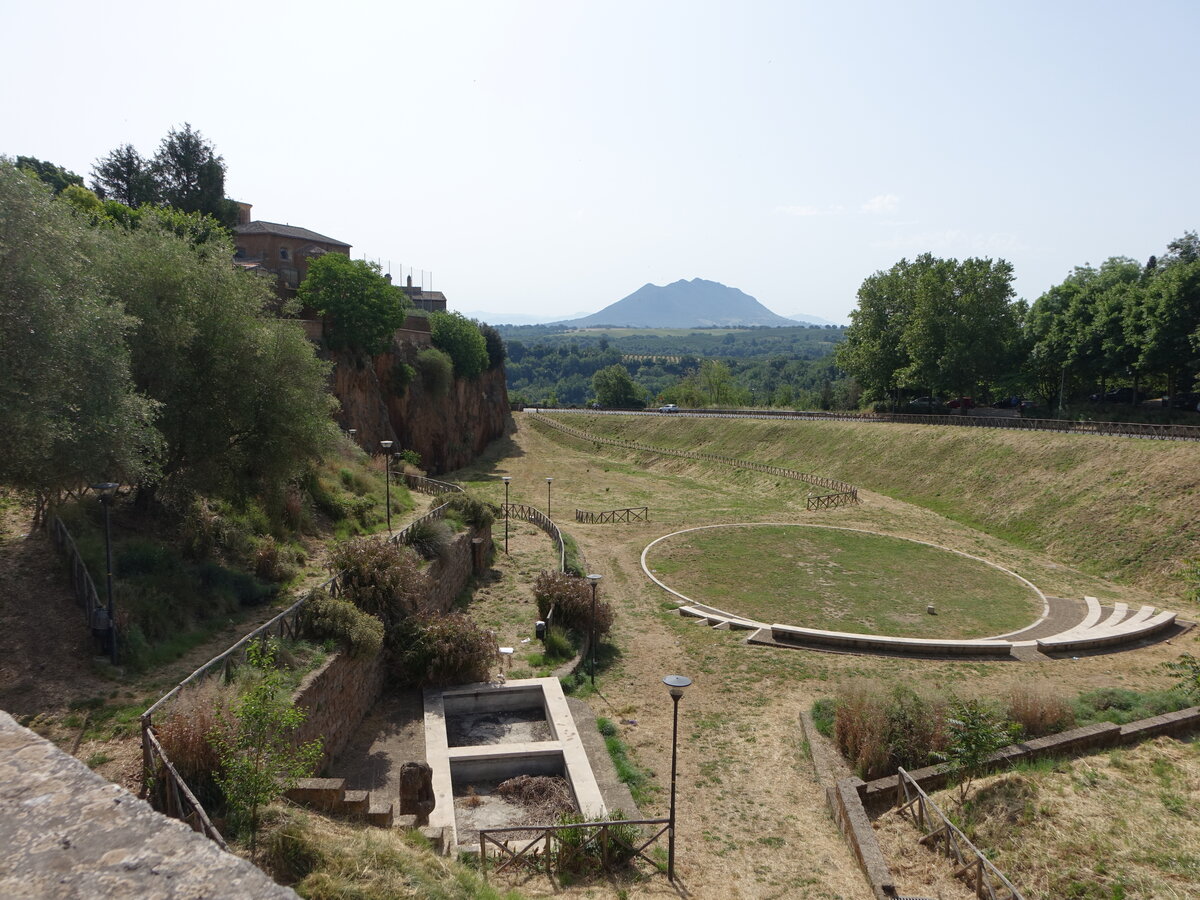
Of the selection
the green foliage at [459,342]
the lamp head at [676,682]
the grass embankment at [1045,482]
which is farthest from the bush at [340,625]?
the green foliage at [459,342]

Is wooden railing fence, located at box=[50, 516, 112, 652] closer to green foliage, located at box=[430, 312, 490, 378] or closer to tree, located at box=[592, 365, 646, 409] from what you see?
Answer: green foliage, located at box=[430, 312, 490, 378]

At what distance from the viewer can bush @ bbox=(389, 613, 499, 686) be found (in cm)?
1783

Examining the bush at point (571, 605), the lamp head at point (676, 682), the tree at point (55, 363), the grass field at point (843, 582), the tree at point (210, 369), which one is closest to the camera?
the lamp head at point (676, 682)

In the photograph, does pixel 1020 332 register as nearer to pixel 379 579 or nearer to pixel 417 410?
pixel 417 410

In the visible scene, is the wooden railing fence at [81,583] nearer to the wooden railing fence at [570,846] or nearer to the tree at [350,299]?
the wooden railing fence at [570,846]

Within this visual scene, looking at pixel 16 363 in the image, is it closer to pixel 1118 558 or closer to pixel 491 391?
pixel 1118 558

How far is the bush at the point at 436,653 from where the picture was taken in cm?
1783

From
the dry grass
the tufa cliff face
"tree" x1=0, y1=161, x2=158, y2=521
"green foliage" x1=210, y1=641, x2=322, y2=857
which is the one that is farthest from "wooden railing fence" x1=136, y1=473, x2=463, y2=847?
the tufa cliff face

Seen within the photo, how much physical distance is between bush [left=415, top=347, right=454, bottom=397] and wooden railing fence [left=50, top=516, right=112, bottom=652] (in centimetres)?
4286

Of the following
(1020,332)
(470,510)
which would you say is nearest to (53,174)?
(470,510)

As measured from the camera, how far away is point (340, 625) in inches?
625

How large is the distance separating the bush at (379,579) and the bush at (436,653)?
23.3 inches

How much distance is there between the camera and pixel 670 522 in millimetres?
40969

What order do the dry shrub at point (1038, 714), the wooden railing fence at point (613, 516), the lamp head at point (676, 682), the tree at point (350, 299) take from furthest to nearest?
the tree at point (350, 299), the wooden railing fence at point (613, 516), the dry shrub at point (1038, 714), the lamp head at point (676, 682)
